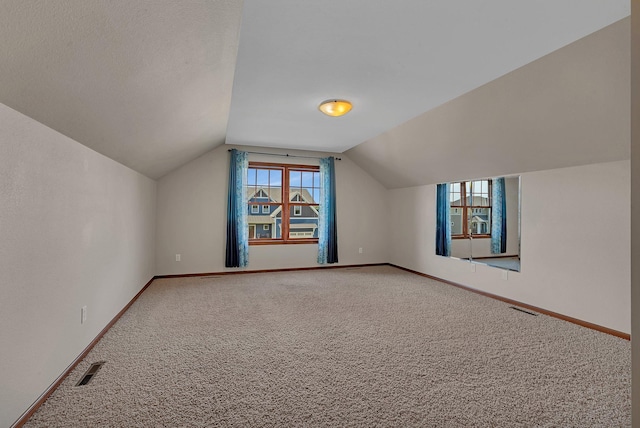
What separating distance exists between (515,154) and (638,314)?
3471 mm

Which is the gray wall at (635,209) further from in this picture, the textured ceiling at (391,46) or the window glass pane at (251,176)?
the window glass pane at (251,176)

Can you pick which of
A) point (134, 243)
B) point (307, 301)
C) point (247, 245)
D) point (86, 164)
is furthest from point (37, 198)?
point (247, 245)

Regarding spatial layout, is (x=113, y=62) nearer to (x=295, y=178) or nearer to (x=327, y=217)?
(x=295, y=178)

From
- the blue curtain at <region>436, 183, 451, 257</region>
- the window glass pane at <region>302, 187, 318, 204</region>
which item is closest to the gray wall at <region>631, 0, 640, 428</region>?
the blue curtain at <region>436, 183, 451, 257</region>

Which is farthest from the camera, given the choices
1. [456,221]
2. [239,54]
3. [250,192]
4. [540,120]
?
[250,192]

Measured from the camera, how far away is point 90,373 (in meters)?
2.09

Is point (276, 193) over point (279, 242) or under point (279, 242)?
over

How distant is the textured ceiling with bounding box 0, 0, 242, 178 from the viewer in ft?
3.68

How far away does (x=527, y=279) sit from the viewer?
364cm

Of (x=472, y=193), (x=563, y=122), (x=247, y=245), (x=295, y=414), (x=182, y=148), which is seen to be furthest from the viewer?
(x=247, y=245)

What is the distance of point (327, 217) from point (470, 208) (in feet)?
8.22

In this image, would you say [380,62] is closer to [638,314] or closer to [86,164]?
[638,314]

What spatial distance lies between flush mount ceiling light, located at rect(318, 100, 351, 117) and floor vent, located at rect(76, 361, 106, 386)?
2.97 metres

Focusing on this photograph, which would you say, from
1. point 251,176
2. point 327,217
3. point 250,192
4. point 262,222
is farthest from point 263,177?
point 327,217
